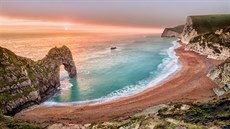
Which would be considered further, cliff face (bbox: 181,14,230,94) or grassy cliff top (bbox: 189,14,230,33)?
grassy cliff top (bbox: 189,14,230,33)

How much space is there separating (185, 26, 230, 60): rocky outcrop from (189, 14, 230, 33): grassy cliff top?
128 ft

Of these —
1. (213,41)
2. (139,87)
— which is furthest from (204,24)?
(139,87)

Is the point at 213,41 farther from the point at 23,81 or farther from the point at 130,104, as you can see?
the point at 23,81

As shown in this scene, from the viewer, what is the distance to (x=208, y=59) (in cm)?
10138

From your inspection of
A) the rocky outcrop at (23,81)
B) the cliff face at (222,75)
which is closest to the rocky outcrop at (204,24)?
the cliff face at (222,75)

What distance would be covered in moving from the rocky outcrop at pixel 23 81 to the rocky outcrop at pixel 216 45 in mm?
60660

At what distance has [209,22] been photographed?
539 ft

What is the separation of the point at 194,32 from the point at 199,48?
1784 inches

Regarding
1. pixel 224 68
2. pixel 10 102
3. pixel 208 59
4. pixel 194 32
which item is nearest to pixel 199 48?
pixel 208 59

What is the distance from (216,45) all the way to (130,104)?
64.7m

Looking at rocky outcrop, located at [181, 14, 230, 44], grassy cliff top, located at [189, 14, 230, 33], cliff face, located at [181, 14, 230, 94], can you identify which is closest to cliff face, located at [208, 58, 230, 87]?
cliff face, located at [181, 14, 230, 94]

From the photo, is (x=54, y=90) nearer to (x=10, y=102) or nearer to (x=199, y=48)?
(x=10, y=102)

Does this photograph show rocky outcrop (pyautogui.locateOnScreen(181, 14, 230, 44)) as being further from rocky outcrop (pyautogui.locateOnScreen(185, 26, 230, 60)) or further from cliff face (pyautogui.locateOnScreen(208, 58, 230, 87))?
cliff face (pyautogui.locateOnScreen(208, 58, 230, 87))

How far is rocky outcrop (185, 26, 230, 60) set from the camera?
329 feet
